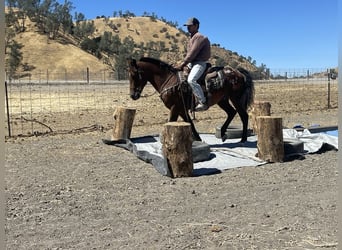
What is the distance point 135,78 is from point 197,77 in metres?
1.05

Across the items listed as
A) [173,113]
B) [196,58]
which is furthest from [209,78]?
[173,113]

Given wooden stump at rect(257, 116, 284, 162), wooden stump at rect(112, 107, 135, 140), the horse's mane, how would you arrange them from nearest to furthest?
1. wooden stump at rect(257, 116, 284, 162)
2. the horse's mane
3. wooden stump at rect(112, 107, 135, 140)

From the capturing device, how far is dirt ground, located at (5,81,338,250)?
381 cm

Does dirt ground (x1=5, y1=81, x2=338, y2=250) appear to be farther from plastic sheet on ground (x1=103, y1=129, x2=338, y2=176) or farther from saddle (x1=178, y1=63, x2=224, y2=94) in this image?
saddle (x1=178, y1=63, x2=224, y2=94)

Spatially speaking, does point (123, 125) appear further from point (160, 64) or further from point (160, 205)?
point (160, 205)

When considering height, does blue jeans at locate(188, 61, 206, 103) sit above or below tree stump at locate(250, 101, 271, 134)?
above

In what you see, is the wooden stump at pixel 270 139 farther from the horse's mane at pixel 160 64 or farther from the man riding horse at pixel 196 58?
the horse's mane at pixel 160 64

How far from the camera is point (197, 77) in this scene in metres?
7.56

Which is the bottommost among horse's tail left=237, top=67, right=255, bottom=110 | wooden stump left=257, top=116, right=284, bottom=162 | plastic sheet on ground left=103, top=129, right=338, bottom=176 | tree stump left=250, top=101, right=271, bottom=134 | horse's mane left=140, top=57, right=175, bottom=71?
plastic sheet on ground left=103, top=129, right=338, bottom=176

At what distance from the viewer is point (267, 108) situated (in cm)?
941

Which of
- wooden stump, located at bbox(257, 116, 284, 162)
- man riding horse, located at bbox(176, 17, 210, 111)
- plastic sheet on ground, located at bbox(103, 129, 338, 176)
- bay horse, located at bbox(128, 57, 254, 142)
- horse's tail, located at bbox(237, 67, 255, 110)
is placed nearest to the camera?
plastic sheet on ground, located at bbox(103, 129, 338, 176)

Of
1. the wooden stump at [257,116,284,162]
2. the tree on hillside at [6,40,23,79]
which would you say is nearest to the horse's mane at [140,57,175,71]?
the wooden stump at [257,116,284,162]

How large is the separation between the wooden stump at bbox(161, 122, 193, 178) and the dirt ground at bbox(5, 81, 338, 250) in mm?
169

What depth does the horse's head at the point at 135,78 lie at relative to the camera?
764 cm
